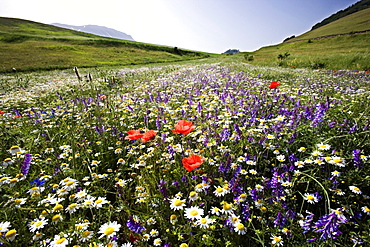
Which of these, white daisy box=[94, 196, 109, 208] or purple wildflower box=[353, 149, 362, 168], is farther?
purple wildflower box=[353, 149, 362, 168]

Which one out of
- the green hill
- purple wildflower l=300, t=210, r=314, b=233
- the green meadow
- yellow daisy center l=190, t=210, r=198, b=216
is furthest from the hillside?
yellow daisy center l=190, t=210, r=198, b=216

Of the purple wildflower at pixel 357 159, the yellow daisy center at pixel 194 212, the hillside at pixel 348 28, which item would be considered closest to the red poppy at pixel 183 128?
the yellow daisy center at pixel 194 212

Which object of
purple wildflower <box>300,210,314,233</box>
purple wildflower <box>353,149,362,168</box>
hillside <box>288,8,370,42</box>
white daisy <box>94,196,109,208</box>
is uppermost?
hillside <box>288,8,370,42</box>

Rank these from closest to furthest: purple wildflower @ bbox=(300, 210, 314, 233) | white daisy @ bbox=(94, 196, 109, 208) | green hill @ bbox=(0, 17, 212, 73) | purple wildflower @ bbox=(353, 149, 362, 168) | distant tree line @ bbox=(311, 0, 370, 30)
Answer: purple wildflower @ bbox=(300, 210, 314, 233), white daisy @ bbox=(94, 196, 109, 208), purple wildflower @ bbox=(353, 149, 362, 168), green hill @ bbox=(0, 17, 212, 73), distant tree line @ bbox=(311, 0, 370, 30)

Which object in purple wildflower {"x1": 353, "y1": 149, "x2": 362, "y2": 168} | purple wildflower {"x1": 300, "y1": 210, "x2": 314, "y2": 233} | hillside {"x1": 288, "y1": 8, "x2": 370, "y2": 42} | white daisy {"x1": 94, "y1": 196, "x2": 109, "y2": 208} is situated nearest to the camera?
purple wildflower {"x1": 300, "y1": 210, "x2": 314, "y2": 233}

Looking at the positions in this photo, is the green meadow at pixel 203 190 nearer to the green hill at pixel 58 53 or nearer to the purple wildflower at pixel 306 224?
the purple wildflower at pixel 306 224

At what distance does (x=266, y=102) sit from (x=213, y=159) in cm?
244

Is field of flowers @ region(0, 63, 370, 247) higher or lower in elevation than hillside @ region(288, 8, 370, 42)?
lower

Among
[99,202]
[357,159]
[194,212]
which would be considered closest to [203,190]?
[194,212]

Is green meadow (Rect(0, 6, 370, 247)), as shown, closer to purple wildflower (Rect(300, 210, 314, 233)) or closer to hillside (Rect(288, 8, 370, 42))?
purple wildflower (Rect(300, 210, 314, 233))

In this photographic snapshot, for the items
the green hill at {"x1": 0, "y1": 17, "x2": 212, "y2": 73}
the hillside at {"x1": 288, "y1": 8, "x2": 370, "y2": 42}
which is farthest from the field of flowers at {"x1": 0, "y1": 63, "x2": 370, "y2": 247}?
the hillside at {"x1": 288, "y1": 8, "x2": 370, "y2": 42}

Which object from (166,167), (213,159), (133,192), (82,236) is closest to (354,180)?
(213,159)

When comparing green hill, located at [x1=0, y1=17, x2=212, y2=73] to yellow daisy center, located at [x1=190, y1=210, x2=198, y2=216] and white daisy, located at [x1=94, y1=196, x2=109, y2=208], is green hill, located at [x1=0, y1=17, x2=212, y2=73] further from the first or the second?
yellow daisy center, located at [x1=190, y1=210, x2=198, y2=216]

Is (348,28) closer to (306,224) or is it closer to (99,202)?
(306,224)
